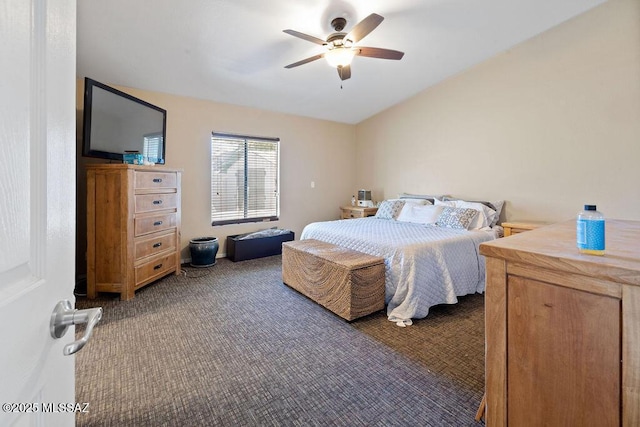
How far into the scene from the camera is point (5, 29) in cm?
40

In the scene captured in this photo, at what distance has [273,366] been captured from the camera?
74.0 inches

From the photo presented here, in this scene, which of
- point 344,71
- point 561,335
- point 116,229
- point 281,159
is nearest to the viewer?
point 561,335

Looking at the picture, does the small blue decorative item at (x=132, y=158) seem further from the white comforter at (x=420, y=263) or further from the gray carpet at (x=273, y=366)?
the white comforter at (x=420, y=263)

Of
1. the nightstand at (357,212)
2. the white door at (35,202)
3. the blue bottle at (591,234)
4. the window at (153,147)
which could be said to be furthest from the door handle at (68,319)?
the nightstand at (357,212)

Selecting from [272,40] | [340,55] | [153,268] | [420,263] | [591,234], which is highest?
[272,40]

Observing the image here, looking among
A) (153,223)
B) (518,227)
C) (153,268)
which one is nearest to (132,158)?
(153,223)

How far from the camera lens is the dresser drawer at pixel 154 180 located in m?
2.97

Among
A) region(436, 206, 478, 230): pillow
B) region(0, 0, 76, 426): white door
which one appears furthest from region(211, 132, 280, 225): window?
region(0, 0, 76, 426): white door

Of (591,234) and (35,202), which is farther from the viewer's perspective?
(591,234)

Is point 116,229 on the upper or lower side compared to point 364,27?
lower

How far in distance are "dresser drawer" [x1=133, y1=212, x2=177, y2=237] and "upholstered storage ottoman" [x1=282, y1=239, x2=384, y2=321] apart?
1.62 metres

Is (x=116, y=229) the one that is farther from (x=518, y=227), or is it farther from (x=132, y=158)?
(x=518, y=227)

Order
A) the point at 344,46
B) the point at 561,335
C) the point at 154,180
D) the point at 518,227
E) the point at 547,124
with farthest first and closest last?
the point at 547,124, the point at 518,227, the point at 154,180, the point at 344,46, the point at 561,335

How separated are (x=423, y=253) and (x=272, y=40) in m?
2.62
